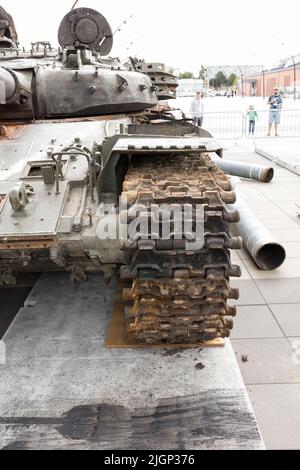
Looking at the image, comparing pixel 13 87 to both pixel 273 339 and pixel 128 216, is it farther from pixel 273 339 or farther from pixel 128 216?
pixel 273 339

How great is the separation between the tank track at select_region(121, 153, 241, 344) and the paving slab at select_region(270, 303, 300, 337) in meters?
0.98

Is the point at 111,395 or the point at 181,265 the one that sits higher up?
the point at 181,265

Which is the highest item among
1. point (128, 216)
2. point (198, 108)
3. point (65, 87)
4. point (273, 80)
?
point (273, 80)

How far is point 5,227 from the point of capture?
12.7 feet

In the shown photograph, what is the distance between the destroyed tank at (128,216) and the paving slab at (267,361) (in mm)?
390

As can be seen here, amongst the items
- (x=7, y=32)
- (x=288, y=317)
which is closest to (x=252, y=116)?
(x=7, y=32)

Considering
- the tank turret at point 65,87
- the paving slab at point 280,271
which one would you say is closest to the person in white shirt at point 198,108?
the tank turret at point 65,87

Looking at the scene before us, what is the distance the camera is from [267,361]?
14.6 ft

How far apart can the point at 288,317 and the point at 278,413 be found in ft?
5.37

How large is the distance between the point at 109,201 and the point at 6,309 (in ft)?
8.15

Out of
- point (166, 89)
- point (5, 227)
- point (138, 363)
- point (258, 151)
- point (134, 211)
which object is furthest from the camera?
point (258, 151)

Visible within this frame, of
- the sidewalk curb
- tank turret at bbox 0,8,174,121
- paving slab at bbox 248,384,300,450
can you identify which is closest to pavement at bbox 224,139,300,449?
paving slab at bbox 248,384,300,450

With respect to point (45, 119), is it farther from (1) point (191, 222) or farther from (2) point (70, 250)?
(1) point (191, 222)

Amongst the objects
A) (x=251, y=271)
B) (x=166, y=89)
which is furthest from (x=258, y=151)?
(x=251, y=271)
